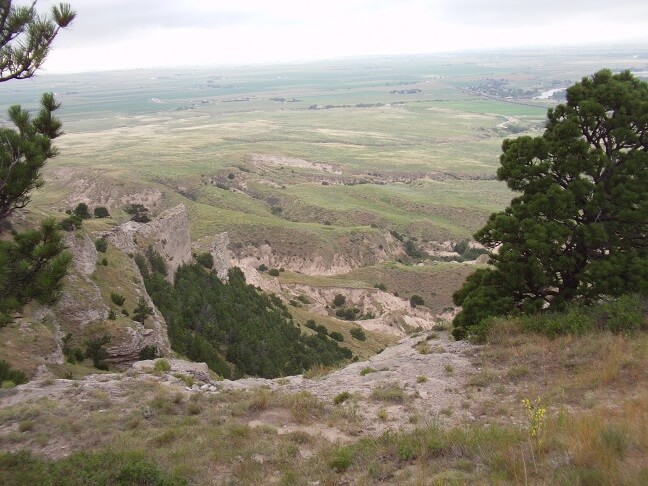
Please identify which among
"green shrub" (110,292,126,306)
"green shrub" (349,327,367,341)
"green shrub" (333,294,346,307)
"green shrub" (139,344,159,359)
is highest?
"green shrub" (110,292,126,306)

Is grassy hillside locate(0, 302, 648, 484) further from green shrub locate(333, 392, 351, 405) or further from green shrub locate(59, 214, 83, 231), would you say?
green shrub locate(59, 214, 83, 231)

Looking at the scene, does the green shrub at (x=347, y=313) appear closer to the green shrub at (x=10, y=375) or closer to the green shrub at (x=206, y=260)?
the green shrub at (x=206, y=260)

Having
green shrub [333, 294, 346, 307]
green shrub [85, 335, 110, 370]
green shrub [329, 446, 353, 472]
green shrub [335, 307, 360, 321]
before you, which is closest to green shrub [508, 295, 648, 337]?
green shrub [329, 446, 353, 472]

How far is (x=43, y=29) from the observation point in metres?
8.48

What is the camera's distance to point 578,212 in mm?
15250

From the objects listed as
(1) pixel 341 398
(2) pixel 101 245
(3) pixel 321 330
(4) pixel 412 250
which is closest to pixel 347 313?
(3) pixel 321 330

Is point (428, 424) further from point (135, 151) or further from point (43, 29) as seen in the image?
→ point (135, 151)

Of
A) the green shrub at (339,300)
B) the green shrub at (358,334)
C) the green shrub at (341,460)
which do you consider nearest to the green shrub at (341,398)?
the green shrub at (341,460)

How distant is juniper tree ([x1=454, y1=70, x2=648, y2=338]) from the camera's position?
47.4 ft

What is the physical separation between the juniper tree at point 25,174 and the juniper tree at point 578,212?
1200cm

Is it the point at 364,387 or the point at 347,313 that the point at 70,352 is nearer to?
the point at 364,387

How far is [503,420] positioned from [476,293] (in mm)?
7433

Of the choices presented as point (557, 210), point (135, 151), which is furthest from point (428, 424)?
point (135, 151)

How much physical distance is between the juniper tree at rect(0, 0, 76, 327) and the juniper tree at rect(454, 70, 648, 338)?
39.4ft
